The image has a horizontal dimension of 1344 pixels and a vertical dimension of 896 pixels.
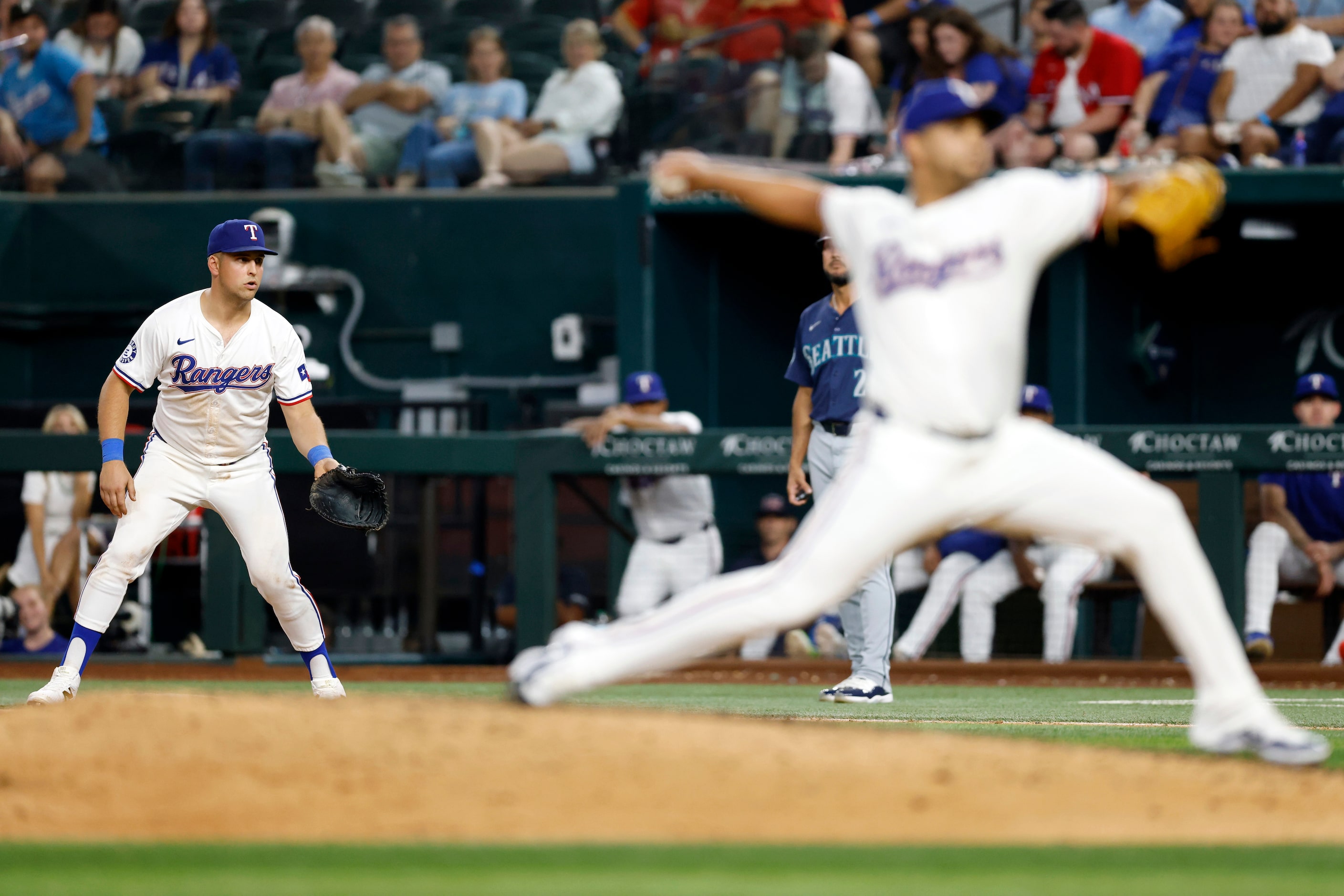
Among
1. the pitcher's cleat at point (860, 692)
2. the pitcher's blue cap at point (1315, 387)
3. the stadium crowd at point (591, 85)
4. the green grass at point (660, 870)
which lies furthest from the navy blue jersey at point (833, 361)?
the stadium crowd at point (591, 85)

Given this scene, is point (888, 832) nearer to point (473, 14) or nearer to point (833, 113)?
point (833, 113)

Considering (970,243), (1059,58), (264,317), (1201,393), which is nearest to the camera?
(970,243)

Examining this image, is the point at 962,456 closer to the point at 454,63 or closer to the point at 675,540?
the point at 675,540

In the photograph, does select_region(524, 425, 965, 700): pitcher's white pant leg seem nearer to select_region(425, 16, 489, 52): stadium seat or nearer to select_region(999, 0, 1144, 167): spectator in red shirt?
select_region(999, 0, 1144, 167): spectator in red shirt

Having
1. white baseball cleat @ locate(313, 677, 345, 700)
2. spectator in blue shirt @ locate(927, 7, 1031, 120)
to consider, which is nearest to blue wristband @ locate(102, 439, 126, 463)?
white baseball cleat @ locate(313, 677, 345, 700)

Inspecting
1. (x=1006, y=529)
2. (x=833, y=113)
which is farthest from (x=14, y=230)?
(x=1006, y=529)

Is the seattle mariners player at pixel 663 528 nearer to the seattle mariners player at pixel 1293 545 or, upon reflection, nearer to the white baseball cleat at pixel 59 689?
the seattle mariners player at pixel 1293 545
